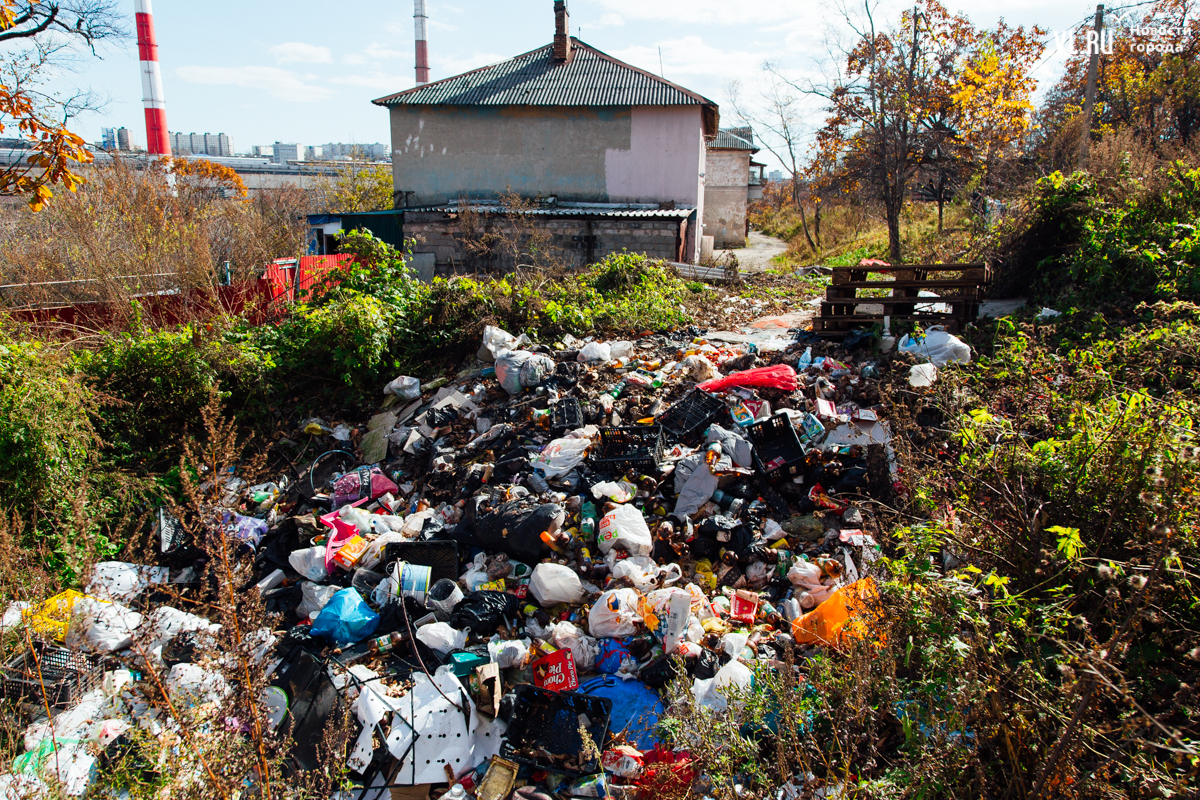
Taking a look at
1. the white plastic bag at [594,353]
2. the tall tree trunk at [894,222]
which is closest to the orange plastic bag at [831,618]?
the white plastic bag at [594,353]

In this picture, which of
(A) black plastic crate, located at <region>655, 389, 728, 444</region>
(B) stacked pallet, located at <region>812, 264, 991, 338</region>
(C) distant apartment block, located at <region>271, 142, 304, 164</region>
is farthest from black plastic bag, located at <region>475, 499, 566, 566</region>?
(C) distant apartment block, located at <region>271, 142, 304, 164</region>

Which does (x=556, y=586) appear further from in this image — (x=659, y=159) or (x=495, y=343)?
(x=659, y=159)

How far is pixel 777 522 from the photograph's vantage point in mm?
4398

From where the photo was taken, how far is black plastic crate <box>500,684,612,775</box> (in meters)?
3.01

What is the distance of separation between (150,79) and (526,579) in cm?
2656

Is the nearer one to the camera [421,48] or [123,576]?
[123,576]

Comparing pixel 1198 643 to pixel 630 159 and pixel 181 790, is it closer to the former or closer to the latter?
pixel 181 790

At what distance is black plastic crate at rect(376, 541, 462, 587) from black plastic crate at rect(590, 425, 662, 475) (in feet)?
4.15

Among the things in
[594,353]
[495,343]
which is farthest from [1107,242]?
[495,343]

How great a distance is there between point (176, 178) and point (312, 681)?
18.3 meters

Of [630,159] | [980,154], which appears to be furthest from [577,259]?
[980,154]

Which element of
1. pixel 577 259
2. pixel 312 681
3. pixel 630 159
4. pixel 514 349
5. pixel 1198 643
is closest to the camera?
pixel 1198 643

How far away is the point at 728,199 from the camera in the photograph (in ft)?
90.2

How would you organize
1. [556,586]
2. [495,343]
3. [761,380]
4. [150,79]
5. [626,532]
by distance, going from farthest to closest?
[150,79], [495,343], [761,380], [626,532], [556,586]
